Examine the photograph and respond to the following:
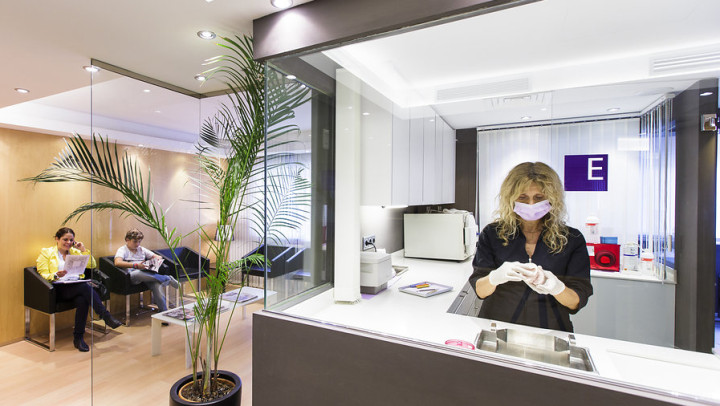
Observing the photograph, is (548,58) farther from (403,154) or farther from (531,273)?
(531,273)

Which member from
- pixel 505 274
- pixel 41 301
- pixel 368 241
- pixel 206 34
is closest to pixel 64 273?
pixel 41 301

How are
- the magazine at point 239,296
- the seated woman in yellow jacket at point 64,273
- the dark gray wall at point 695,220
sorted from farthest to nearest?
the seated woman in yellow jacket at point 64,273 → the magazine at point 239,296 → the dark gray wall at point 695,220

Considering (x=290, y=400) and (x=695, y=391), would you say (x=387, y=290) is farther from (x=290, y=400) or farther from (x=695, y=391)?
(x=695, y=391)

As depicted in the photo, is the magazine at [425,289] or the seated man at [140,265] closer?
the magazine at [425,289]

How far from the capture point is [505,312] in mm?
1430

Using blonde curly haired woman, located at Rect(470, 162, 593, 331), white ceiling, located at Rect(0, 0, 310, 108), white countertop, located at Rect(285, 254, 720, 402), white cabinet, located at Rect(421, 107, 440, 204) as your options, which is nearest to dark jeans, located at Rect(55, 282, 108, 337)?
white ceiling, located at Rect(0, 0, 310, 108)

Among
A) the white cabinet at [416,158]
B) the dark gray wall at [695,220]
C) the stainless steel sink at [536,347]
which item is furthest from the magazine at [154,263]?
the dark gray wall at [695,220]

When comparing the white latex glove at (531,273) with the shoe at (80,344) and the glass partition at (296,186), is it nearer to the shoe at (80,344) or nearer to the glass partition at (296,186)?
the glass partition at (296,186)

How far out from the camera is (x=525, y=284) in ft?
4.54

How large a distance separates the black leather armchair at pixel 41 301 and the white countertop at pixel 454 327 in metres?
3.38

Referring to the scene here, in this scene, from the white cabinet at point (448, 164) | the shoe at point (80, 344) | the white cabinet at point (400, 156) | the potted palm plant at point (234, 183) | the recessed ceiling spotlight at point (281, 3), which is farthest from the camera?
the shoe at point (80, 344)

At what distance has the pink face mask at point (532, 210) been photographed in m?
1.31

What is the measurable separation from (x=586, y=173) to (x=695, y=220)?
0.35 m

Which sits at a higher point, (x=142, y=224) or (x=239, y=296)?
(x=142, y=224)
